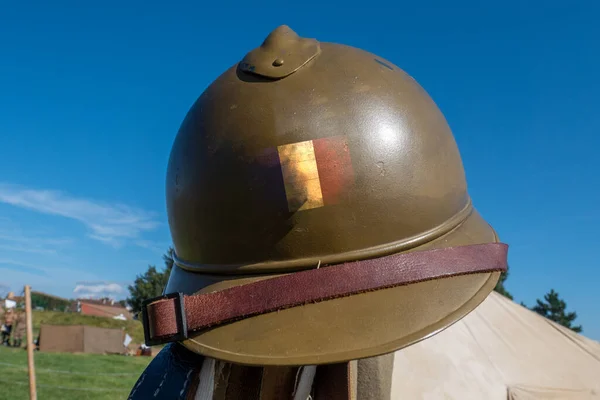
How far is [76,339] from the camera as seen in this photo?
63.0ft

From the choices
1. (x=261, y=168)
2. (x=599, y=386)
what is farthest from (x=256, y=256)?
(x=599, y=386)

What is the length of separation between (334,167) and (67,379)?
436 inches

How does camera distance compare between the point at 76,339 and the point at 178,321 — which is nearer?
the point at 178,321

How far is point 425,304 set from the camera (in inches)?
44.1

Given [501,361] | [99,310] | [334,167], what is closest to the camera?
[334,167]

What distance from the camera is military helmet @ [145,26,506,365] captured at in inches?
43.8

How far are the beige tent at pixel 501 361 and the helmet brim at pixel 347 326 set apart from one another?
2514mm

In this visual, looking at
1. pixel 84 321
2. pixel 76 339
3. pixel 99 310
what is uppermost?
pixel 99 310

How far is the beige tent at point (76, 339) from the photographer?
18.8 metres

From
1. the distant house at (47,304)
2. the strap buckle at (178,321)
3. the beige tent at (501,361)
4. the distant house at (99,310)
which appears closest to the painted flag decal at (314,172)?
the strap buckle at (178,321)

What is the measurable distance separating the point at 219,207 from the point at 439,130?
629mm

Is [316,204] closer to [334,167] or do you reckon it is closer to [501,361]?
[334,167]

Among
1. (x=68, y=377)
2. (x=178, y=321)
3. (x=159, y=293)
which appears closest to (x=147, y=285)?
(x=159, y=293)

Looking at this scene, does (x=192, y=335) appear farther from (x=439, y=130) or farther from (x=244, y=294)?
(x=439, y=130)
